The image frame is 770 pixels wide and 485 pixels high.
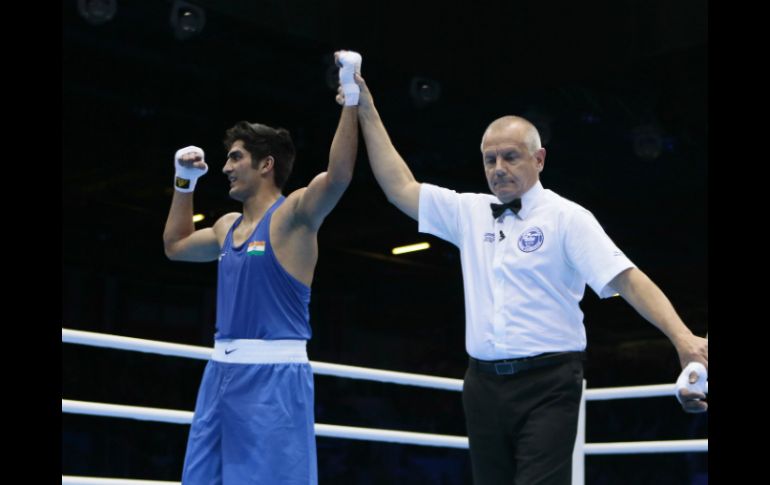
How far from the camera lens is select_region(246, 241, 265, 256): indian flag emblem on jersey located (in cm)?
304

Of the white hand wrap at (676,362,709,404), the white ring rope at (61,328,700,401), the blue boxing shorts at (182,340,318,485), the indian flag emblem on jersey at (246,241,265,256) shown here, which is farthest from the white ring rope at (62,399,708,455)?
the white hand wrap at (676,362,709,404)

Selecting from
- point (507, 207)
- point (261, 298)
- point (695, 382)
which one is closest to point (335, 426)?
point (261, 298)

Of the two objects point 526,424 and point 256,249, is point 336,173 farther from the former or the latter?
point 526,424

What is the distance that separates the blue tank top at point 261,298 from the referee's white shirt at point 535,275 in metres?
0.52

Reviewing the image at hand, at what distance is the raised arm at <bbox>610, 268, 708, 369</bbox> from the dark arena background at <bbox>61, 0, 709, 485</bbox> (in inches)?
136

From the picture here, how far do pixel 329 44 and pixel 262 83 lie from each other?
1.61 metres

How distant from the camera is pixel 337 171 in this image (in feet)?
9.54

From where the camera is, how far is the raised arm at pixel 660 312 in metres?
2.32

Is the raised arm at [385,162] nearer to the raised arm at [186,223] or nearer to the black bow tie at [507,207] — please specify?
the black bow tie at [507,207]

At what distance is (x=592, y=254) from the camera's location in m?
2.65

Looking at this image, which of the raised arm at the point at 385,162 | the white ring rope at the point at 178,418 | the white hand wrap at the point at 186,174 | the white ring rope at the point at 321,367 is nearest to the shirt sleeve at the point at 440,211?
the raised arm at the point at 385,162

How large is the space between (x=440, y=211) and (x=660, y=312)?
28.6 inches
